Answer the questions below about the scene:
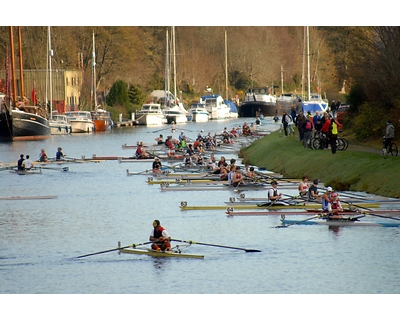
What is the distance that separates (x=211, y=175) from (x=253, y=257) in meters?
19.9

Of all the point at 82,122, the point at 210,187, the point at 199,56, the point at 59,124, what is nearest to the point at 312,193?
the point at 210,187

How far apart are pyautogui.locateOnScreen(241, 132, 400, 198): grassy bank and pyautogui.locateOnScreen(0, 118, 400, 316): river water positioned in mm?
1551

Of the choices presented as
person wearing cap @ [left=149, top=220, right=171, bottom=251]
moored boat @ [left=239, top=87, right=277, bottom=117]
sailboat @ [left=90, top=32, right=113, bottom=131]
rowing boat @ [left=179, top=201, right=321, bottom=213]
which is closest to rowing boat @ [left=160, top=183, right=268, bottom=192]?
rowing boat @ [left=179, top=201, right=321, bottom=213]

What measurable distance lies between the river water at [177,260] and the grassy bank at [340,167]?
5.09 ft

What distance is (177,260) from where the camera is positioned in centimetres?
3061

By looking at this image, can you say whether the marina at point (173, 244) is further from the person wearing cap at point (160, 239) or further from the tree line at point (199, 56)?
the tree line at point (199, 56)

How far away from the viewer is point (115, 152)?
241 ft

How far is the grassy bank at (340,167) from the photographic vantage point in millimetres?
40938

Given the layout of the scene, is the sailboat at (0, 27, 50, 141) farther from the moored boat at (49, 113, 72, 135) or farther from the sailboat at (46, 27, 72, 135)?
the sailboat at (46, 27, 72, 135)

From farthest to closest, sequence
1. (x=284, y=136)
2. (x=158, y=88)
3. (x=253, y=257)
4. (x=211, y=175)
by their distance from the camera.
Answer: (x=158, y=88) → (x=284, y=136) → (x=211, y=175) → (x=253, y=257)

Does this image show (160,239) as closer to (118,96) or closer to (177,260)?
(177,260)

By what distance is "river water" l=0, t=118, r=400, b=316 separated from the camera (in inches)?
1091

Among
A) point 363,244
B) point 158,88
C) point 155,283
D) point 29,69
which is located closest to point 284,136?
point 363,244
